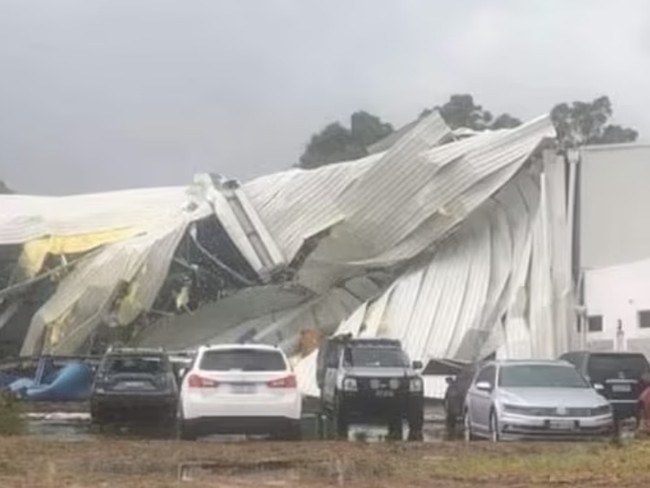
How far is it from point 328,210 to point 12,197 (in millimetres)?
14502

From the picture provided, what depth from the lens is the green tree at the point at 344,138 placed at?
94562 mm

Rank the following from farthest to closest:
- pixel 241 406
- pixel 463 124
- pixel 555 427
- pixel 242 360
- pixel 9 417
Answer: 1. pixel 463 124
2. pixel 9 417
3. pixel 242 360
4. pixel 555 427
5. pixel 241 406

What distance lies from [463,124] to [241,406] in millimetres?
73754

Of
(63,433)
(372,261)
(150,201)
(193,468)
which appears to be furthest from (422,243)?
(193,468)

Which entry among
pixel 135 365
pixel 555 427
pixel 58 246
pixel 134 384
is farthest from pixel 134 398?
pixel 58 246

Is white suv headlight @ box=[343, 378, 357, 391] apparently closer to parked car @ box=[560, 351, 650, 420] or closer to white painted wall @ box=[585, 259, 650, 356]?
parked car @ box=[560, 351, 650, 420]

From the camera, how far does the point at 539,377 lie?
24.8 m

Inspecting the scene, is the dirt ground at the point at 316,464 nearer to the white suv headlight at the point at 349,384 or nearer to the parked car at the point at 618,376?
the white suv headlight at the point at 349,384

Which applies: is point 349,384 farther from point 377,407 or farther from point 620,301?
point 620,301

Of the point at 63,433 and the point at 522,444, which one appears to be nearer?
the point at 522,444

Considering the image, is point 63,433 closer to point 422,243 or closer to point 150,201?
point 422,243

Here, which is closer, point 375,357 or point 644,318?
point 375,357

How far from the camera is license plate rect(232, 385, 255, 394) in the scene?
74.4ft

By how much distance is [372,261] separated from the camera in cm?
4531
